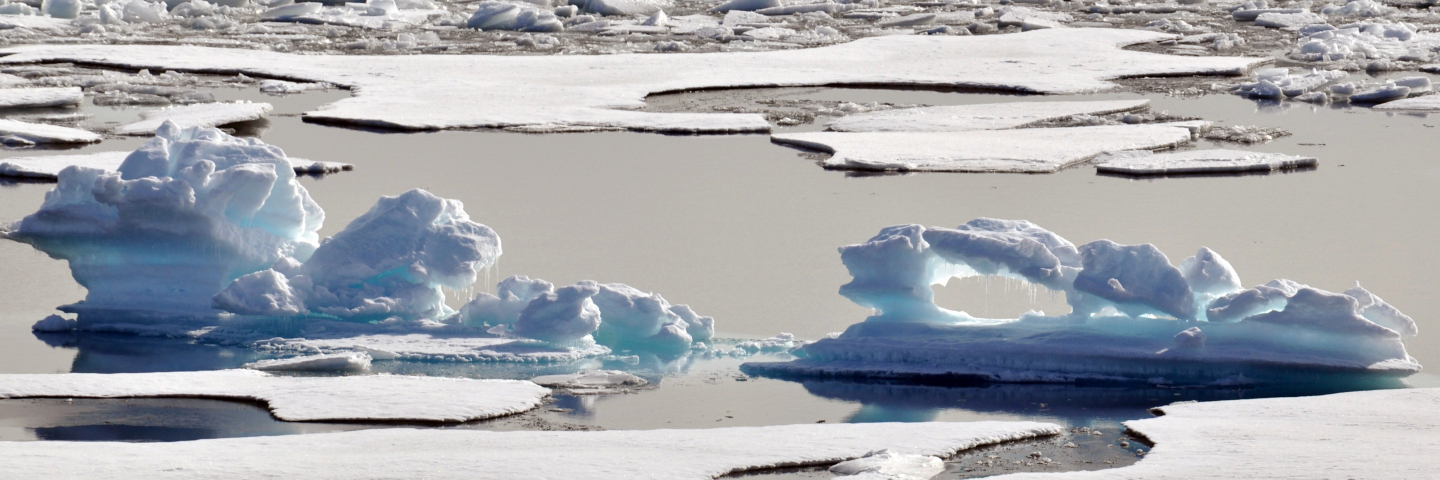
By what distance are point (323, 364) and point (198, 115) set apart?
6.48m

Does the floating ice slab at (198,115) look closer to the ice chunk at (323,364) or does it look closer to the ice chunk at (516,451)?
the ice chunk at (323,364)

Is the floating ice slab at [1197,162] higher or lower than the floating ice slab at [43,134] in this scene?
higher

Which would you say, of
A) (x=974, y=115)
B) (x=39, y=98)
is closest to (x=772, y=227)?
(x=974, y=115)

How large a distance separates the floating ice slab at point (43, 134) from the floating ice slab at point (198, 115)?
0.83 ft

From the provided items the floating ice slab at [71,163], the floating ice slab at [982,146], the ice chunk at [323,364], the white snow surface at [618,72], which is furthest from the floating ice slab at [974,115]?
the ice chunk at [323,364]

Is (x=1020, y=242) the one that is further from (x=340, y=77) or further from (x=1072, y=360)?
(x=340, y=77)

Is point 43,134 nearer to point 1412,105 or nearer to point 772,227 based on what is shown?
point 772,227

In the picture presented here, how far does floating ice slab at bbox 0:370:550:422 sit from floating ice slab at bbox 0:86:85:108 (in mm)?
7636

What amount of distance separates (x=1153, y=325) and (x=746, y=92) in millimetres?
8156

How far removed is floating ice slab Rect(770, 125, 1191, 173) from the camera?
34.5 feet

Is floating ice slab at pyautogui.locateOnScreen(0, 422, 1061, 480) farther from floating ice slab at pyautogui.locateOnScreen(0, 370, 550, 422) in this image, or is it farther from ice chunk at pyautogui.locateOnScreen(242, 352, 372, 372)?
ice chunk at pyautogui.locateOnScreen(242, 352, 372, 372)

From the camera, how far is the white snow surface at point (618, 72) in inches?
491

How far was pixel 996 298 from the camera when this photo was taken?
7152 millimetres

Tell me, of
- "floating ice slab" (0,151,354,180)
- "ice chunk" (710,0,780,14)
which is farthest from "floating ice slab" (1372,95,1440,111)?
"ice chunk" (710,0,780,14)
